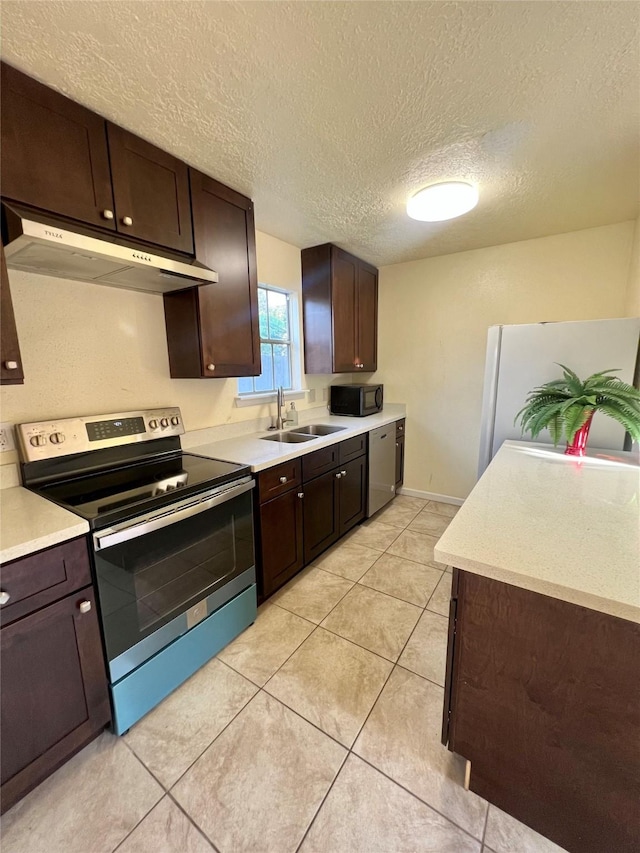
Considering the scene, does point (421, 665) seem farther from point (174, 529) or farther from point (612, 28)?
point (612, 28)

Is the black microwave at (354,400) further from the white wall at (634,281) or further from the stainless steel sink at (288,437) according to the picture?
the white wall at (634,281)

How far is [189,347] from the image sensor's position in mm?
1871

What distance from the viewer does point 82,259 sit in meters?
1.29

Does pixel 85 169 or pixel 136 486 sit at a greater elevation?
pixel 85 169

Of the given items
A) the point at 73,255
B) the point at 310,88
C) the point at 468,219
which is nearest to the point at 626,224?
the point at 468,219

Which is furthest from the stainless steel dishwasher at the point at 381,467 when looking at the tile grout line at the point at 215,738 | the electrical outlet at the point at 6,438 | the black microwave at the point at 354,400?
the electrical outlet at the point at 6,438

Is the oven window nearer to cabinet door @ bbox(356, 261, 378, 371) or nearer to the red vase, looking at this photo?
the red vase

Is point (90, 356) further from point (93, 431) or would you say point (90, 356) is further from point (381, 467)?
point (381, 467)

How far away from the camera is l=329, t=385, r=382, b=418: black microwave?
312 cm

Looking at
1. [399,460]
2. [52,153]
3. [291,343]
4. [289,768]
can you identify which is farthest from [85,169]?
[399,460]

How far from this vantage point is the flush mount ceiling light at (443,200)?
180 cm

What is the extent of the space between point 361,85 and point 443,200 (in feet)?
2.73

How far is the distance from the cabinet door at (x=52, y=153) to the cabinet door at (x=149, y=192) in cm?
5

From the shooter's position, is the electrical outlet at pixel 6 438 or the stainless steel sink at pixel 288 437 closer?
the electrical outlet at pixel 6 438
